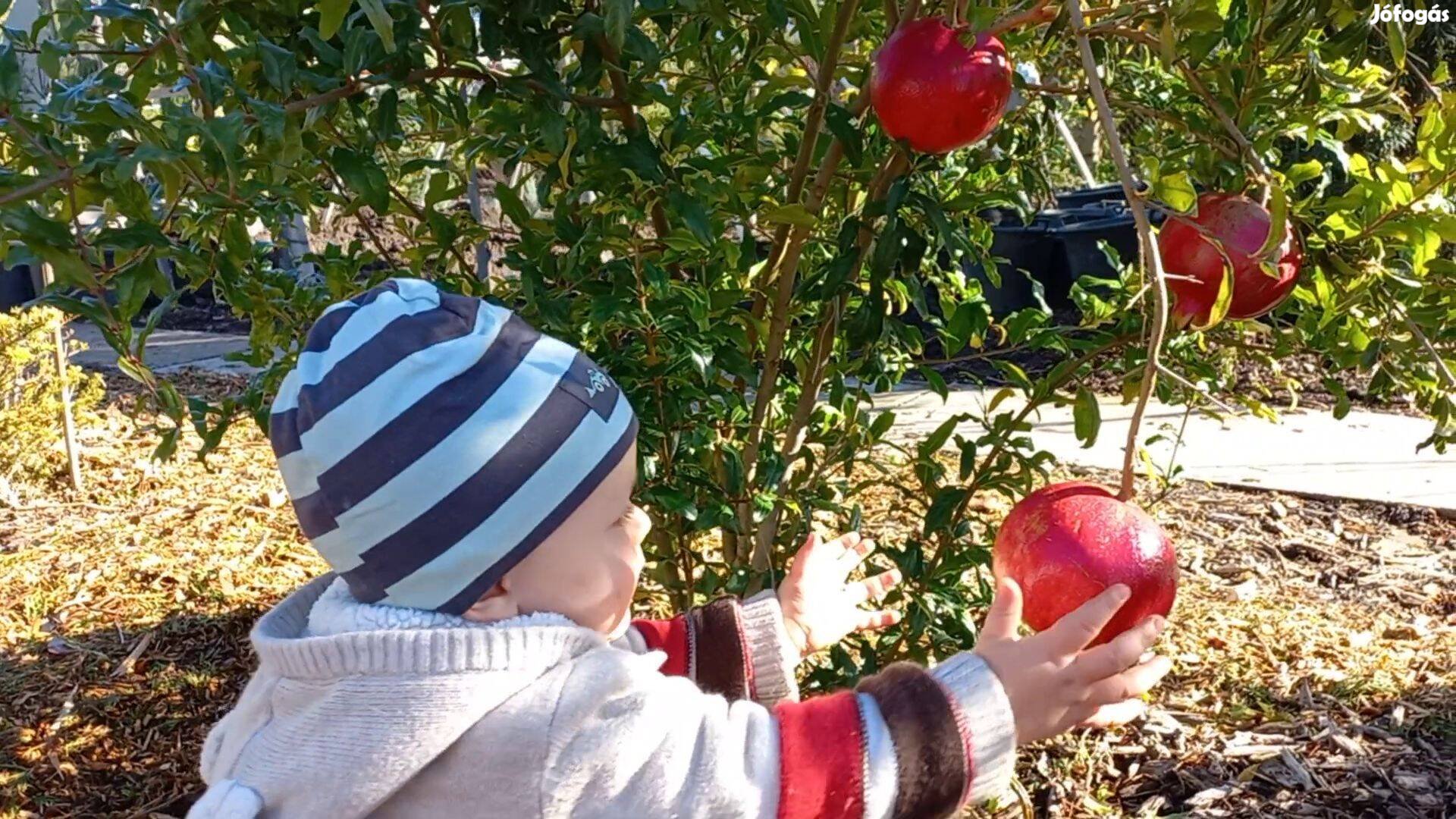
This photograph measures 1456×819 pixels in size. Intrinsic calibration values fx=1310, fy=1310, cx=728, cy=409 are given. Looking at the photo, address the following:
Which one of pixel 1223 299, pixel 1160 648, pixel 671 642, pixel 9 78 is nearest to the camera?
pixel 1223 299

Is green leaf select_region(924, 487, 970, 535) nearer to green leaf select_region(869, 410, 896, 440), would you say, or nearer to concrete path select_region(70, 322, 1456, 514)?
green leaf select_region(869, 410, 896, 440)

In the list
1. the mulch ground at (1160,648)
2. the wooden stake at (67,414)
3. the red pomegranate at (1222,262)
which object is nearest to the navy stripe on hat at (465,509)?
the red pomegranate at (1222,262)

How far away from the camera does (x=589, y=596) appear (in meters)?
1.35

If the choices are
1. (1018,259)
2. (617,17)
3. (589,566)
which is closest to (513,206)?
(617,17)

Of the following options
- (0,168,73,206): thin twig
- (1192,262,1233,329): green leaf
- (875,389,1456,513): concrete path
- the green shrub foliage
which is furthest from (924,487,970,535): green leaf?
(875,389,1456,513): concrete path

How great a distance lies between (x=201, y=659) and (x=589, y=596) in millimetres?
2388

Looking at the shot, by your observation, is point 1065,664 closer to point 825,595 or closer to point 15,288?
point 825,595

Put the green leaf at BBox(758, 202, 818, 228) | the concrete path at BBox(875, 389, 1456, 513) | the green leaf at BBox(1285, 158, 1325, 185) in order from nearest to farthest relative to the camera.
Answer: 1. the green leaf at BBox(758, 202, 818, 228)
2. the green leaf at BBox(1285, 158, 1325, 185)
3. the concrete path at BBox(875, 389, 1456, 513)

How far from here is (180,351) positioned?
26.5ft

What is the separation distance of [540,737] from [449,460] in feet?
0.91

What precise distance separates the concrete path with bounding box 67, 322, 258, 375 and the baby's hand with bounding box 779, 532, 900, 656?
5.73 m

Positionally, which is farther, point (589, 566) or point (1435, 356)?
point (1435, 356)

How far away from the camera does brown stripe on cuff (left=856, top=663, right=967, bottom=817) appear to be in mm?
1219

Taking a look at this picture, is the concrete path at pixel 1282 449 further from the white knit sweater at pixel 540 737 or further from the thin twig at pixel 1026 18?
the white knit sweater at pixel 540 737
